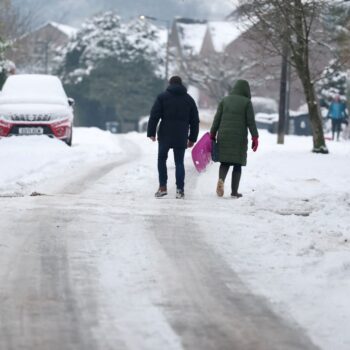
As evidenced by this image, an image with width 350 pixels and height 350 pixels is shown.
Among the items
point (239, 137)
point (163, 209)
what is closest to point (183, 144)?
point (239, 137)

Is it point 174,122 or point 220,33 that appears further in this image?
point 220,33

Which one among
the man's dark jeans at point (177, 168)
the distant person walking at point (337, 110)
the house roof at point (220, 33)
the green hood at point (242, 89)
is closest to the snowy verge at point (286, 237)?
the man's dark jeans at point (177, 168)

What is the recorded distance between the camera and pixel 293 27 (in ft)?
65.5

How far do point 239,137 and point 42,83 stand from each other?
11.1m

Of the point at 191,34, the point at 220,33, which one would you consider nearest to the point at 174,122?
the point at 220,33

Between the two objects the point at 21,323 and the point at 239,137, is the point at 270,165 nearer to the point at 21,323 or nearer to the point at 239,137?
the point at 239,137

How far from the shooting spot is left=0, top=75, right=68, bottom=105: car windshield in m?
21.0

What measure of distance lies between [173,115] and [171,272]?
554cm

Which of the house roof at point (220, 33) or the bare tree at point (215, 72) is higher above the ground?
the house roof at point (220, 33)

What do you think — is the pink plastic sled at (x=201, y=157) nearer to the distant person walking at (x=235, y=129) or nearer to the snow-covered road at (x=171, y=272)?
the distant person walking at (x=235, y=129)

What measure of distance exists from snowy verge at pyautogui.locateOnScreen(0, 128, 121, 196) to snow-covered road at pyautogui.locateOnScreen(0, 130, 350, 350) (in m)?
2.87

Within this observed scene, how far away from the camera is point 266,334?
490 cm

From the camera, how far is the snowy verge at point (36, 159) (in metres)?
13.7

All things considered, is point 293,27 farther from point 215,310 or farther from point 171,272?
point 215,310
